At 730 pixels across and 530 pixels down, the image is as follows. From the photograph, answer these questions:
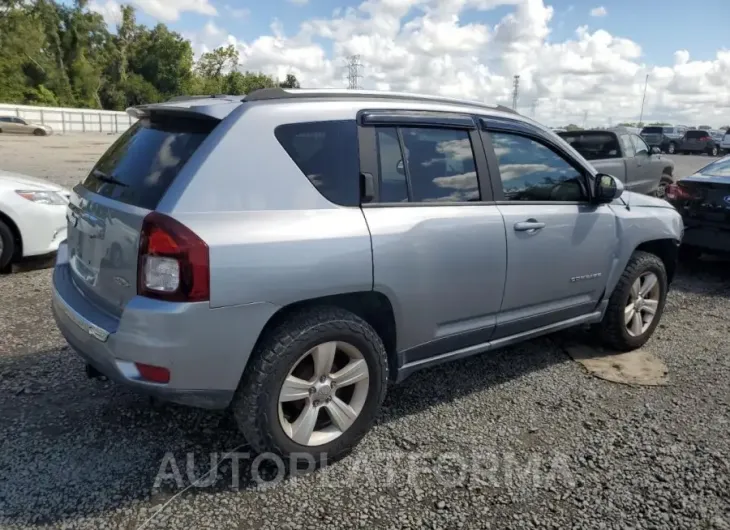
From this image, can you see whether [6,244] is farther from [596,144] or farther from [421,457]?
[596,144]

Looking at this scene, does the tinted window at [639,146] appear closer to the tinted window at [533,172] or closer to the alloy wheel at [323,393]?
the tinted window at [533,172]

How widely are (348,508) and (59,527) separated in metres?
1.21

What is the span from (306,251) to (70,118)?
5271cm

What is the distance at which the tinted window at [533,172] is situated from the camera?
3.55m

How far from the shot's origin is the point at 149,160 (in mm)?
2818

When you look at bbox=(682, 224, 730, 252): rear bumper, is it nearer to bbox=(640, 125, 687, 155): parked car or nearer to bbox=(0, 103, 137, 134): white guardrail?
bbox=(640, 125, 687, 155): parked car

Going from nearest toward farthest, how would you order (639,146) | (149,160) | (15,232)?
(149,160), (15,232), (639,146)

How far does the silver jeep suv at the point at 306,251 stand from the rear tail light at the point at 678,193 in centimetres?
400

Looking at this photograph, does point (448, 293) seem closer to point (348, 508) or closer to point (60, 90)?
point (348, 508)

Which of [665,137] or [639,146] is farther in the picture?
[665,137]

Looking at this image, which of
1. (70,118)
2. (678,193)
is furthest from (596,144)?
(70,118)

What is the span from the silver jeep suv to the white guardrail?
42.8 meters

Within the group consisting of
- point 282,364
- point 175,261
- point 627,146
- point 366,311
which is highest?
point 627,146

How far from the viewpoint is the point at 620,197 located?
4246 millimetres
